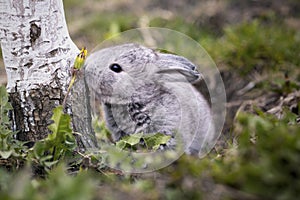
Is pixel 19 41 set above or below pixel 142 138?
above

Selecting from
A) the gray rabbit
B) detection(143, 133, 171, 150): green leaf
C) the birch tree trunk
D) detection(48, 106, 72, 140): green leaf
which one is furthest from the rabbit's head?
detection(48, 106, 72, 140): green leaf

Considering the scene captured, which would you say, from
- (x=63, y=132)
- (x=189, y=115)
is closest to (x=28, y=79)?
(x=63, y=132)

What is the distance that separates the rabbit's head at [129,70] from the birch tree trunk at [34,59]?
492 mm

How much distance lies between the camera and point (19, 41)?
326 cm

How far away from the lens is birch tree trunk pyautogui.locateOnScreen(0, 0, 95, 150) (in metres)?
3.23

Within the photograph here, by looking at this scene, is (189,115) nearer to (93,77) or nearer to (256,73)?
(93,77)

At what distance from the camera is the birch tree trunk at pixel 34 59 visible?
127 inches

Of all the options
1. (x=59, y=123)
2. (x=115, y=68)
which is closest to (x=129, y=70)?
(x=115, y=68)

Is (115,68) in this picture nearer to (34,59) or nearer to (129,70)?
(129,70)

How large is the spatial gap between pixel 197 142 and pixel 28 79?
1503 millimetres

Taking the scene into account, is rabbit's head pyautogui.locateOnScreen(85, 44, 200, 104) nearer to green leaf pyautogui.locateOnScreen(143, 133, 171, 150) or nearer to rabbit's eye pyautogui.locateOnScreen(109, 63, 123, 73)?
rabbit's eye pyautogui.locateOnScreen(109, 63, 123, 73)

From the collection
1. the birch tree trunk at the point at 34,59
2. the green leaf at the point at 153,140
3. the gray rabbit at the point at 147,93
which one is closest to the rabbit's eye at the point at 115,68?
the gray rabbit at the point at 147,93

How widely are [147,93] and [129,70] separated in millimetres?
245

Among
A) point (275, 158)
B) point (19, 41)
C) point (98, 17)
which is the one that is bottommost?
point (275, 158)
